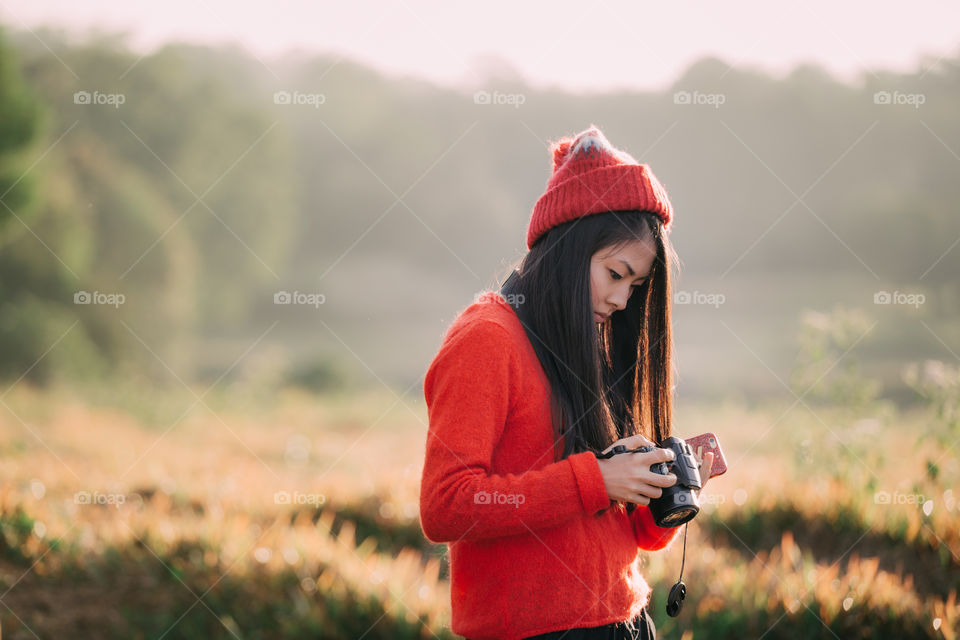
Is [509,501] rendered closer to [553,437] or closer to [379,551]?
[553,437]

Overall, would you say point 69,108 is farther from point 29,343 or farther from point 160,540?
point 160,540

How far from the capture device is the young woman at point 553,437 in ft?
4.65

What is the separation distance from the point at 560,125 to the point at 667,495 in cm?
1510

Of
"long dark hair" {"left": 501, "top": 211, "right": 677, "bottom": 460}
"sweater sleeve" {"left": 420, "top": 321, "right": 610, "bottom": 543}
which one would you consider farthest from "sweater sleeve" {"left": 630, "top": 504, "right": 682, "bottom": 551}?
"sweater sleeve" {"left": 420, "top": 321, "right": 610, "bottom": 543}

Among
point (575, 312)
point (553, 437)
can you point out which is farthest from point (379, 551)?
point (575, 312)

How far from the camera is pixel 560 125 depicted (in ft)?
52.0

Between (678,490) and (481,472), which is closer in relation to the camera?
(481,472)

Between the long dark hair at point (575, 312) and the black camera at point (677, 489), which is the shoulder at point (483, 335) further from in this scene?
the black camera at point (677, 489)

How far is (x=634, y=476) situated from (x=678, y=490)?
0.65ft

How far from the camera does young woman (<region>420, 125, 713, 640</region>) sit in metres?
1.42

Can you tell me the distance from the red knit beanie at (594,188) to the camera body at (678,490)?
57 cm

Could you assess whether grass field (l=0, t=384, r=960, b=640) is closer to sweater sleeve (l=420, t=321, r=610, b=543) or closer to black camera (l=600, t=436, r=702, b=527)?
black camera (l=600, t=436, r=702, b=527)

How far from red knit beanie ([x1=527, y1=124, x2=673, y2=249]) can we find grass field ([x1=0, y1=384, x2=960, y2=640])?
2.08m

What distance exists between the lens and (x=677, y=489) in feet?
5.24
